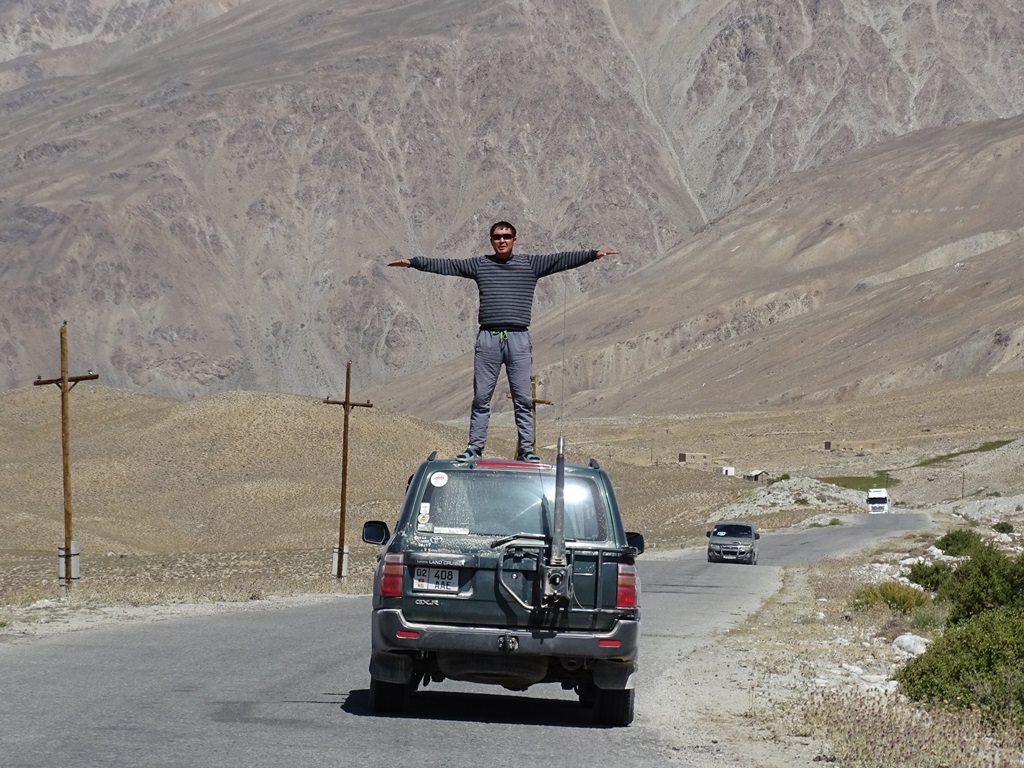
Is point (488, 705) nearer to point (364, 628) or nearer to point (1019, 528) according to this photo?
point (364, 628)

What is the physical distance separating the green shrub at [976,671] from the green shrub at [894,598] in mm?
10712

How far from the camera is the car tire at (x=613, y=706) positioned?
12031mm

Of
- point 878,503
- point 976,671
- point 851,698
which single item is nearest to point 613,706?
point 851,698

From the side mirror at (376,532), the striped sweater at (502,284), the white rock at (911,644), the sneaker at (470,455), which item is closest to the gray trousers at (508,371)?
the striped sweater at (502,284)

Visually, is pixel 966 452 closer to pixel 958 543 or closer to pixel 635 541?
pixel 958 543

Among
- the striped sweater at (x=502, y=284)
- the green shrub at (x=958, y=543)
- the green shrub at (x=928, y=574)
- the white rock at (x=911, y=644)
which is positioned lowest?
the green shrub at (x=958, y=543)

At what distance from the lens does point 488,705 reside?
510 inches

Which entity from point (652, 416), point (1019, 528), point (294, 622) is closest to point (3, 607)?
point (294, 622)

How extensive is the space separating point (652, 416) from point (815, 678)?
15327 cm

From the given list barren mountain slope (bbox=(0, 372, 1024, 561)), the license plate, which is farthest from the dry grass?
barren mountain slope (bbox=(0, 372, 1024, 561))

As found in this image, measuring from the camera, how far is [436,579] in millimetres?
11695

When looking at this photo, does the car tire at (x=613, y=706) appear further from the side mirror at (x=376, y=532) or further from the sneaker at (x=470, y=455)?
the side mirror at (x=376, y=532)

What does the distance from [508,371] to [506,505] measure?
231 cm

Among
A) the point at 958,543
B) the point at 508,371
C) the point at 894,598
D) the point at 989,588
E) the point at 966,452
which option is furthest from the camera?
the point at 966,452
